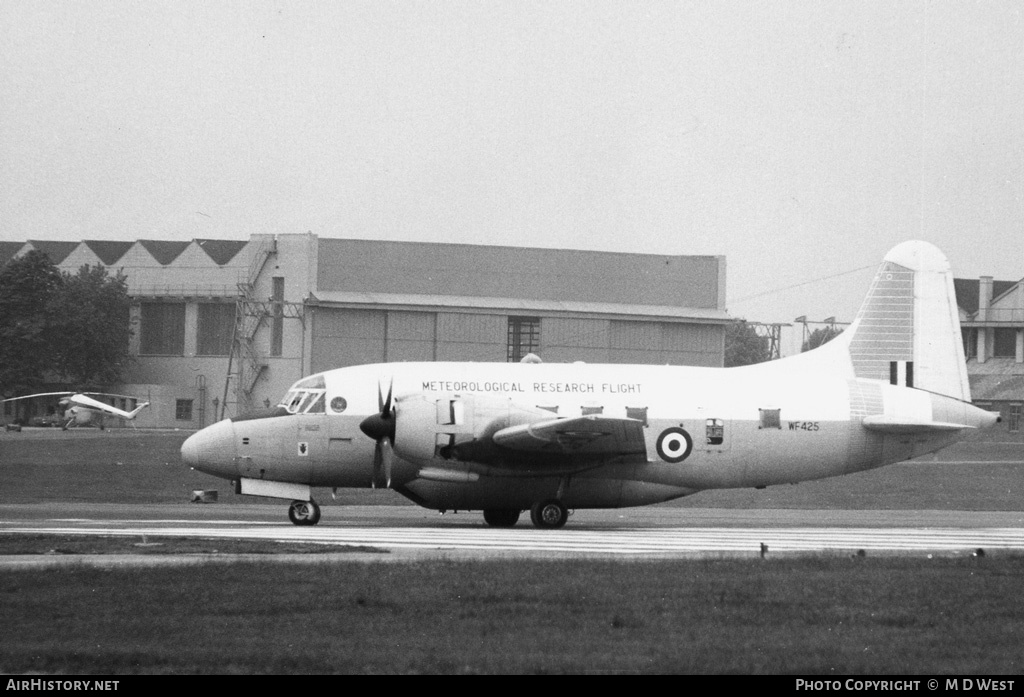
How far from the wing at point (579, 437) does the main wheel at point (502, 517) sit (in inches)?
91.2

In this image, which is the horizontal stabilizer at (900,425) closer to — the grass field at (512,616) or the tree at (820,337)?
the grass field at (512,616)

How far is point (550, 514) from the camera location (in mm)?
26781

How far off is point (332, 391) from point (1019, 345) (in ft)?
262

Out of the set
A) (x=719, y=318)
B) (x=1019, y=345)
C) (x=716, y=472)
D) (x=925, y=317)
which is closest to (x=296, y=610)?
(x=716, y=472)

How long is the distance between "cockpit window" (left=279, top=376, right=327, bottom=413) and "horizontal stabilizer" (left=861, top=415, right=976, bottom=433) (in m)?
11.8

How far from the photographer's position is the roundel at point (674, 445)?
2748cm

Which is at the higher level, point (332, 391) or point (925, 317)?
point (925, 317)

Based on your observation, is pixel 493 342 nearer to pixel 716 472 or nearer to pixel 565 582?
pixel 716 472

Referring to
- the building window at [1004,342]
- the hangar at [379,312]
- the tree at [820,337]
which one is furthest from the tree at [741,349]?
the hangar at [379,312]

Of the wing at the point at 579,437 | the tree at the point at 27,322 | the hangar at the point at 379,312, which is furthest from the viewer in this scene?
the hangar at the point at 379,312

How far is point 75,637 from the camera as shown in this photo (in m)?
11.8

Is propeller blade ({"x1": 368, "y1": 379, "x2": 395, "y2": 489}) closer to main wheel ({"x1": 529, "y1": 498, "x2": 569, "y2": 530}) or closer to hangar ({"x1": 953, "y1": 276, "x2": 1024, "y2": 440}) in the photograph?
main wheel ({"x1": 529, "y1": 498, "x2": 569, "y2": 530})

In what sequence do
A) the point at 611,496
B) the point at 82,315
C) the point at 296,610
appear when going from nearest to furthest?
the point at 296,610
the point at 611,496
the point at 82,315

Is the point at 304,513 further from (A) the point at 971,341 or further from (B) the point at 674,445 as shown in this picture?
(A) the point at 971,341
